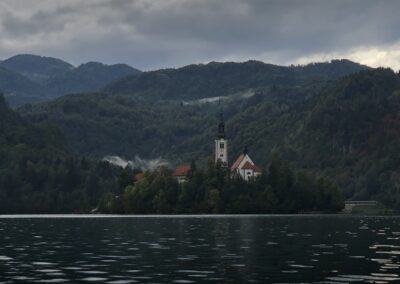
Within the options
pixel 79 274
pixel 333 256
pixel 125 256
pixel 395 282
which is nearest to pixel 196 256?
pixel 125 256

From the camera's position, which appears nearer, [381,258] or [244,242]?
[381,258]

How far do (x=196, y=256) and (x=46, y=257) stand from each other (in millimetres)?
13848

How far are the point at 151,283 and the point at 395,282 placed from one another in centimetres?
1655

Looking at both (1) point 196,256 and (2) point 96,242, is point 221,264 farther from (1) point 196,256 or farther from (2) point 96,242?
(2) point 96,242

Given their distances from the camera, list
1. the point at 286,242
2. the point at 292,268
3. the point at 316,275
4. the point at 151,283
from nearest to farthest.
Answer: the point at 151,283 < the point at 316,275 < the point at 292,268 < the point at 286,242

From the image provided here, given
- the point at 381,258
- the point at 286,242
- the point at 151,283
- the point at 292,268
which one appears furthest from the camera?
the point at 286,242

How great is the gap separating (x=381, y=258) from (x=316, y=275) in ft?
54.4

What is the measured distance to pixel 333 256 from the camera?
247 ft

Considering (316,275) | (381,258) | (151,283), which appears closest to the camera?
(151,283)

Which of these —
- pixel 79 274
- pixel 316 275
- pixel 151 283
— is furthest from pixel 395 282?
pixel 79 274

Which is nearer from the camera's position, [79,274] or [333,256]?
[79,274]

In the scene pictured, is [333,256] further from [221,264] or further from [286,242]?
[286,242]

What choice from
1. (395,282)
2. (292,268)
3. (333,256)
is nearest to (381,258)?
(333,256)

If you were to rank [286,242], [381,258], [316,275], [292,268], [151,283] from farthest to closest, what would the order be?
[286,242]
[381,258]
[292,268]
[316,275]
[151,283]
